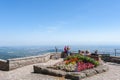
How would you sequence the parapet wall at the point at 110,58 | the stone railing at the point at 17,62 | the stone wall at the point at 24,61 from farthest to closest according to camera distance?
the parapet wall at the point at 110,58
the stone wall at the point at 24,61
the stone railing at the point at 17,62

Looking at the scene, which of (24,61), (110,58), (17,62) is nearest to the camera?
(17,62)

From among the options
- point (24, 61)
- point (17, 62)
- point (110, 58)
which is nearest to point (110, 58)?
point (110, 58)

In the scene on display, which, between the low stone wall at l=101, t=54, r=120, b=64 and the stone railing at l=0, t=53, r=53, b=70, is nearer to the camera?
the stone railing at l=0, t=53, r=53, b=70

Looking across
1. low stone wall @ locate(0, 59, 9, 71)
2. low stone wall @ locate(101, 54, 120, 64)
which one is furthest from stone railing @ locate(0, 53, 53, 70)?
low stone wall @ locate(101, 54, 120, 64)

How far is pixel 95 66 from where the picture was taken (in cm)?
1355

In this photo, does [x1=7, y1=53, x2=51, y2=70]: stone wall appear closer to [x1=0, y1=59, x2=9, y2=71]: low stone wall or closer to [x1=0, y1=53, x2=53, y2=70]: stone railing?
[x1=0, y1=53, x2=53, y2=70]: stone railing

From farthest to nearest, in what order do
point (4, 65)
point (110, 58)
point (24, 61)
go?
1. point (110, 58)
2. point (24, 61)
3. point (4, 65)

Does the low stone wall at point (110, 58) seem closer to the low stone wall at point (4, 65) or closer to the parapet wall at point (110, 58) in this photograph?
the parapet wall at point (110, 58)

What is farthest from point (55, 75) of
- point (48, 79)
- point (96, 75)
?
point (96, 75)

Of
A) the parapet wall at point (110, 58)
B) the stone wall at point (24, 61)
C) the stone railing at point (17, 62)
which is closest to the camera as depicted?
the stone railing at point (17, 62)

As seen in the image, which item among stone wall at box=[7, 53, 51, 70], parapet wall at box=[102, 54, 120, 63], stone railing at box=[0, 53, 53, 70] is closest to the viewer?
stone railing at box=[0, 53, 53, 70]

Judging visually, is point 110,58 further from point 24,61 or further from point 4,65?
point 4,65

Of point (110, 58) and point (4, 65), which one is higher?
point (110, 58)

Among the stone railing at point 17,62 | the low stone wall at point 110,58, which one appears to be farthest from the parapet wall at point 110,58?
the stone railing at point 17,62
